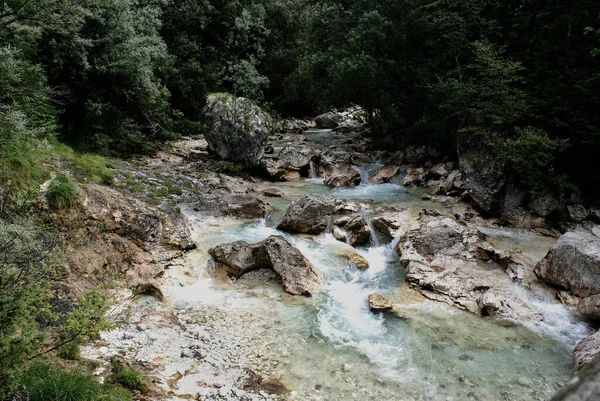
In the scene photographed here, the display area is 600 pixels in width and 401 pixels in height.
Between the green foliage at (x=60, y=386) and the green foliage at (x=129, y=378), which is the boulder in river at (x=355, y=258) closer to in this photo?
the green foliage at (x=129, y=378)

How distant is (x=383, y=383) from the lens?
7.07 meters

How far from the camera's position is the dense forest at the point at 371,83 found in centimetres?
939

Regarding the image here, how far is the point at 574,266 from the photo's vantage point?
10.1 m

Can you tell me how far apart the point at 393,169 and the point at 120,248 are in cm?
1619

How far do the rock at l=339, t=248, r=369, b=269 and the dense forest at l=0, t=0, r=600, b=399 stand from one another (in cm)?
808

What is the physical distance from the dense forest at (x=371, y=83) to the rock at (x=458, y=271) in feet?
17.2

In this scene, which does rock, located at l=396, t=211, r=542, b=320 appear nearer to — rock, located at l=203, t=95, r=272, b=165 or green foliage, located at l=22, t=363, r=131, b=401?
green foliage, located at l=22, t=363, r=131, b=401

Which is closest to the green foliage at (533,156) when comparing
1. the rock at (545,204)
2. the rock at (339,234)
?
the rock at (545,204)

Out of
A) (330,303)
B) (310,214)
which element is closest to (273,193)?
(310,214)

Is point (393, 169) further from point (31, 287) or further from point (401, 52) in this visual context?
point (31, 287)

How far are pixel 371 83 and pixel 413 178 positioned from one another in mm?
6792

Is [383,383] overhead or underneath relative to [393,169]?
underneath

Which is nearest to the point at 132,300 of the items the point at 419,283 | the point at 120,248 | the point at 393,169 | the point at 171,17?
the point at 120,248

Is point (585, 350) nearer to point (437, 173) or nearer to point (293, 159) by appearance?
point (437, 173)
